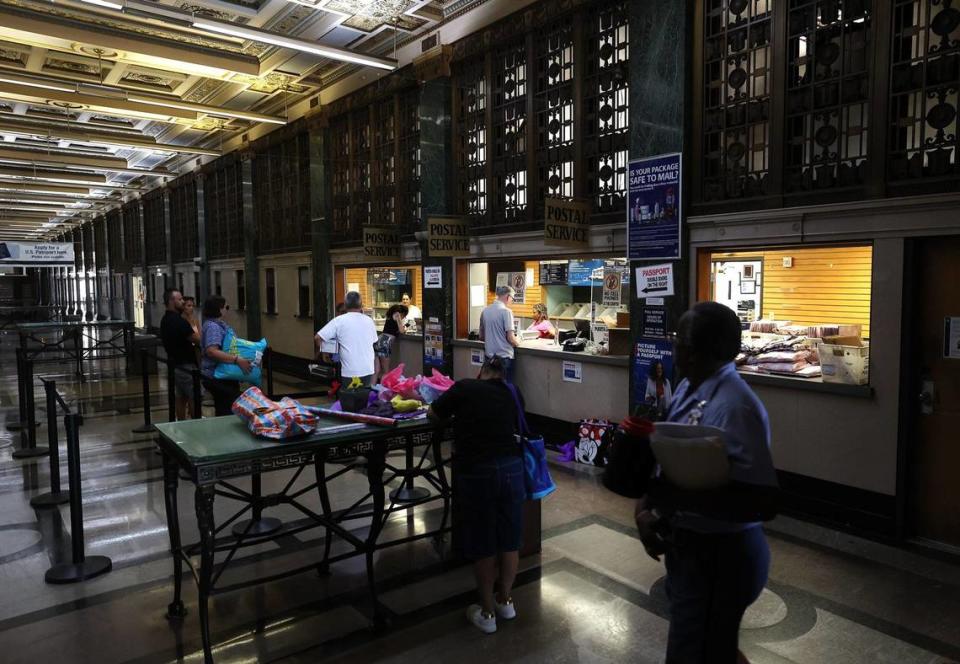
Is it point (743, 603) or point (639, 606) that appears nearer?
point (743, 603)

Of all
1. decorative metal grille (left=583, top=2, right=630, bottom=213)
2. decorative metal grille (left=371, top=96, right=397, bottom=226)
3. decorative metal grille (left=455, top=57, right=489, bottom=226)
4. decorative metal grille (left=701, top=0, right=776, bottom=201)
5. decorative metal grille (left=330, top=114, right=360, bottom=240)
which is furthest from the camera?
decorative metal grille (left=330, top=114, right=360, bottom=240)

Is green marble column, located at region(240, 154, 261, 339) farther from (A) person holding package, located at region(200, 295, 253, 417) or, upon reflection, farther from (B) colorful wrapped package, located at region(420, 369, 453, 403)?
(B) colorful wrapped package, located at region(420, 369, 453, 403)

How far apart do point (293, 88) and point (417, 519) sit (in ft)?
30.3

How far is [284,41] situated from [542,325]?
15.2 ft

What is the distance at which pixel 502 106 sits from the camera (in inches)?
311

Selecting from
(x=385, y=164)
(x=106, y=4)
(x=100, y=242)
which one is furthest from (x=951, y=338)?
(x=100, y=242)

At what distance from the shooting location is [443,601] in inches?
153

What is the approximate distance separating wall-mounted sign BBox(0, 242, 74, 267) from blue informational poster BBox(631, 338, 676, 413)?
23.3 m

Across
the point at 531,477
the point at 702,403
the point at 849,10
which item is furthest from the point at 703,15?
the point at 702,403

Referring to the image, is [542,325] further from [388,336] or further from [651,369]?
[388,336]

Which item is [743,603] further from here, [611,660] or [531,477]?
[531,477]

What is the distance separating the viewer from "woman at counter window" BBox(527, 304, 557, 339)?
27.8ft

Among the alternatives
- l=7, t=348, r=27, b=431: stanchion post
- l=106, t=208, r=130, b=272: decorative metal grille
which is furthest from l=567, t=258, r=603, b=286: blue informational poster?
l=106, t=208, r=130, b=272: decorative metal grille

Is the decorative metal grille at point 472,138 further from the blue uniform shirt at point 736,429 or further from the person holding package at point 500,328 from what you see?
the blue uniform shirt at point 736,429
